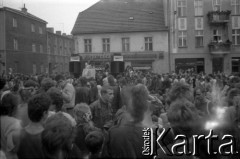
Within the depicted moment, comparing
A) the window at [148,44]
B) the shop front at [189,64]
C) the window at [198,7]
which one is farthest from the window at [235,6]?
the window at [148,44]

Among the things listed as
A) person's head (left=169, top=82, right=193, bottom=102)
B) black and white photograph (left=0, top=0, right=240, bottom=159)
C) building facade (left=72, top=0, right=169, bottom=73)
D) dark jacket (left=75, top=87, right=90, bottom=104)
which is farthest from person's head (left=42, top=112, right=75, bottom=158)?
building facade (left=72, top=0, right=169, bottom=73)

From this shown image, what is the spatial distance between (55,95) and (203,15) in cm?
2947

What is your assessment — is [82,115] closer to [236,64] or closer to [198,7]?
[236,64]

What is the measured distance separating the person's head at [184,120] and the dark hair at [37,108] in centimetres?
148

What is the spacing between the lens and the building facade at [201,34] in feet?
103

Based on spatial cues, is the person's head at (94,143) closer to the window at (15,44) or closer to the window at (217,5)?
the window at (217,5)

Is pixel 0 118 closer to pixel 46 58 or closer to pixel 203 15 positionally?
pixel 203 15

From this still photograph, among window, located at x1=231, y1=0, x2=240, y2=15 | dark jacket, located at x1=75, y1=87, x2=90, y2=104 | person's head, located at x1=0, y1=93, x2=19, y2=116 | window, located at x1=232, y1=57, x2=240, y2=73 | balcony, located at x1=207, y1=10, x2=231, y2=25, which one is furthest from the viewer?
window, located at x1=231, y1=0, x2=240, y2=15


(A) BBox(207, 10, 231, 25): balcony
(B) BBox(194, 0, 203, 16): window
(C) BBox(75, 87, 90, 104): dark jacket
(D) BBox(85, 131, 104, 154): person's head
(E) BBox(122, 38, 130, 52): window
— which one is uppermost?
(B) BBox(194, 0, 203, 16): window

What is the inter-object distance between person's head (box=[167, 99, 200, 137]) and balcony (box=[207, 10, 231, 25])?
2950cm

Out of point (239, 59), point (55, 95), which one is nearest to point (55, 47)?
point (239, 59)

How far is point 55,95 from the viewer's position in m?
4.75

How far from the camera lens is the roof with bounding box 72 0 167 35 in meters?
33.8

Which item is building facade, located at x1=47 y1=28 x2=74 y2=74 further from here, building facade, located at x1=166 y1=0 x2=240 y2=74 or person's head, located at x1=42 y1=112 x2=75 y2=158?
person's head, located at x1=42 y1=112 x2=75 y2=158
